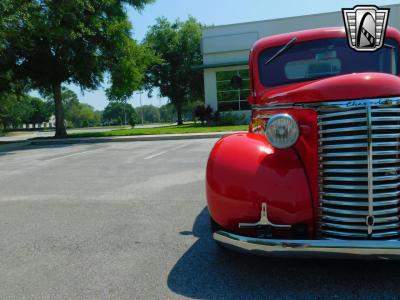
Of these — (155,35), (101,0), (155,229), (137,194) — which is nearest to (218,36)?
(101,0)

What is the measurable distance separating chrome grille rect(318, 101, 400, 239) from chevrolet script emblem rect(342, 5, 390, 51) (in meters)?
0.93

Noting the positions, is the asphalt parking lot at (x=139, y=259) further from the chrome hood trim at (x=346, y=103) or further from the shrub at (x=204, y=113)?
the shrub at (x=204, y=113)

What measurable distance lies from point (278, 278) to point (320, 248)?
2.10 feet

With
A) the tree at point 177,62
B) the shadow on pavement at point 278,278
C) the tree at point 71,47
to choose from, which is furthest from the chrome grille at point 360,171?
the tree at point 177,62

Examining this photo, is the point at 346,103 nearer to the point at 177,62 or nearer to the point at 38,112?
the point at 177,62

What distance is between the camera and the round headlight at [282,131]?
298 cm

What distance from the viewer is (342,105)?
2.74 meters

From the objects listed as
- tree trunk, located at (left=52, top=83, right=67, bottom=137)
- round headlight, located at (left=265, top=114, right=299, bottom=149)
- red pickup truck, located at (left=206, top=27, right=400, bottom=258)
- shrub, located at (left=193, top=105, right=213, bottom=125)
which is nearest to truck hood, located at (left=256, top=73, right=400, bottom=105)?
red pickup truck, located at (left=206, top=27, right=400, bottom=258)

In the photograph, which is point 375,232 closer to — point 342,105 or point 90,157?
point 342,105

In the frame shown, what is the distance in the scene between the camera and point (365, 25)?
11.0 ft

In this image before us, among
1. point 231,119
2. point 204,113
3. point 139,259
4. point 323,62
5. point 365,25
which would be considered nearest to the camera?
point 365,25

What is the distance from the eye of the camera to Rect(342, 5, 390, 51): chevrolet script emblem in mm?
3168

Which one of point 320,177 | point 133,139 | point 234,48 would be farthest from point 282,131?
point 234,48

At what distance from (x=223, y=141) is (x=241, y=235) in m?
0.90
